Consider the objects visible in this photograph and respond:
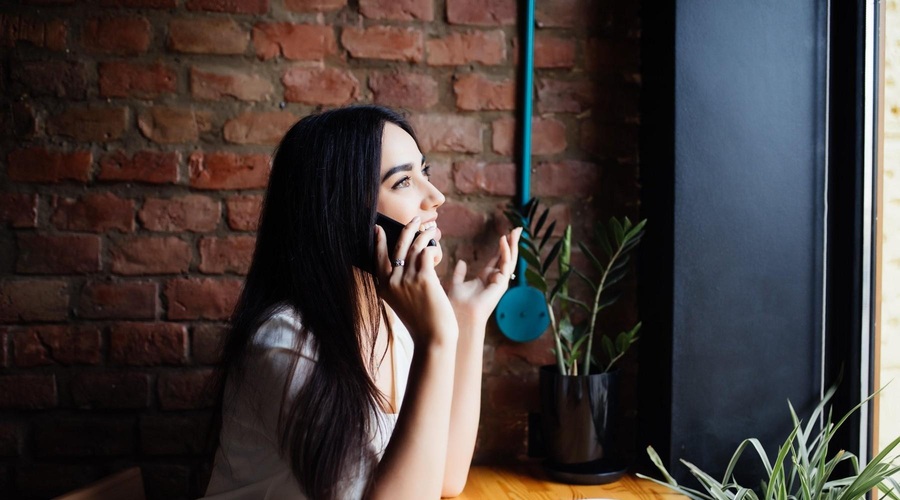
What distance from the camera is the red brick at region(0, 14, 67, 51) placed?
4.68 feet

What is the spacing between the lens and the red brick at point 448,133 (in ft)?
4.97

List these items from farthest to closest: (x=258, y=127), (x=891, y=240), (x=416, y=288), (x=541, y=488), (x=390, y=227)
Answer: (x=258, y=127), (x=541, y=488), (x=891, y=240), (x=390, y=227), (x=416, y=288)

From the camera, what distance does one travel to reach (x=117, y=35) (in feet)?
4.77

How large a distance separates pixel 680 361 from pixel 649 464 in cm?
26

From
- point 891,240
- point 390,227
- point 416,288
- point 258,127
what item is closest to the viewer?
point 416,288

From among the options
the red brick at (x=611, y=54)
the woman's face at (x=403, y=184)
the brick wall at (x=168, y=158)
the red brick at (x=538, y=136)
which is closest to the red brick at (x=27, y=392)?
the brick wall at (x=168, y=158)

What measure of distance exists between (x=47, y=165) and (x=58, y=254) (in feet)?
0.60

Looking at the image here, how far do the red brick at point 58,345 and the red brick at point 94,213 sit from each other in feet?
0.68

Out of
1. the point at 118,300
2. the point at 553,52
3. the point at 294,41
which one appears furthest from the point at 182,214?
the point at 553,52

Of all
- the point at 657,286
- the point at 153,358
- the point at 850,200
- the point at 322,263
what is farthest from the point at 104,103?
the point at 850,200

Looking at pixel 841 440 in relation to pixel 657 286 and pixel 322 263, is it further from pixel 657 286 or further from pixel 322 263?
pixel 322 263

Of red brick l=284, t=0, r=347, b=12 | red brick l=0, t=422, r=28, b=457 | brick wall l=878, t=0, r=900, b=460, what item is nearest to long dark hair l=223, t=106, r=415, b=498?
red brick l=284, t=0, r=347, b=12

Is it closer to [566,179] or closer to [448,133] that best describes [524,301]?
[566,179]

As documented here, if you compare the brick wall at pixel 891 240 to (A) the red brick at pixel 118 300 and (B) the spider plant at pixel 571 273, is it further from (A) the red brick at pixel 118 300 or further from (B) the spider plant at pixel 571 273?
(A) the red brick at pixel 118 300
